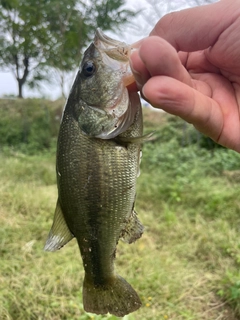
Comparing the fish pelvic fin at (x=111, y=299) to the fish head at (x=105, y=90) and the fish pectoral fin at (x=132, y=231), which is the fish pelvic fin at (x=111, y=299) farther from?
the fish head at (x=105, y=90)

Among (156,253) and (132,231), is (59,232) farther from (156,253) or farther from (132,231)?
(156,253)

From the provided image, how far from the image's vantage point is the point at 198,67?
1.49m

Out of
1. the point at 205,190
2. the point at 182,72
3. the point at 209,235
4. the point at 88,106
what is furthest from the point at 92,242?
the point at 205,190

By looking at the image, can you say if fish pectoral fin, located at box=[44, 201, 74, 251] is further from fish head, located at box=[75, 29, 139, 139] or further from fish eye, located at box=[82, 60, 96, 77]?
fish eye, located at box=[82, 60, 96, 77]

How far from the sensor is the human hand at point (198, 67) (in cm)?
95

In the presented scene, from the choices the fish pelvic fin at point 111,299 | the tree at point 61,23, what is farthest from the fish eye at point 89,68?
the tree at point 61,23

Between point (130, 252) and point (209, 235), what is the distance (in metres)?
1.04

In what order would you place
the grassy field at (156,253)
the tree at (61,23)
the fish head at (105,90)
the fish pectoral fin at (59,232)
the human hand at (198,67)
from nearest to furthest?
the human hand at (198,67), the fish head at (105,90), the fish pectoral fin at (59,232), the grassy field at (156,253), the tree at (61,23)

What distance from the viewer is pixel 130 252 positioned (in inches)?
154

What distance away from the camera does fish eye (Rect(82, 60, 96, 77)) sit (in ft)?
4.26

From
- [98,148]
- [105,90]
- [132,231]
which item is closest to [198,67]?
[105,90]

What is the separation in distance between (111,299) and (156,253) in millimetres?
2528

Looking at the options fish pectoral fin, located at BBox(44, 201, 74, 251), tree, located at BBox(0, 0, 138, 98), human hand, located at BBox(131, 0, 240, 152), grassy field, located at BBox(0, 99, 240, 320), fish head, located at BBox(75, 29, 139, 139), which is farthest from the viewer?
tree, located at BBox(0, 0, 138, 98)

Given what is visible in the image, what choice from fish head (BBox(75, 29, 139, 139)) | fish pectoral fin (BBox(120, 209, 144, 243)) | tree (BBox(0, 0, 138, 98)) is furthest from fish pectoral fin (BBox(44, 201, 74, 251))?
tree (BBox(0, 0, 138, 98))
